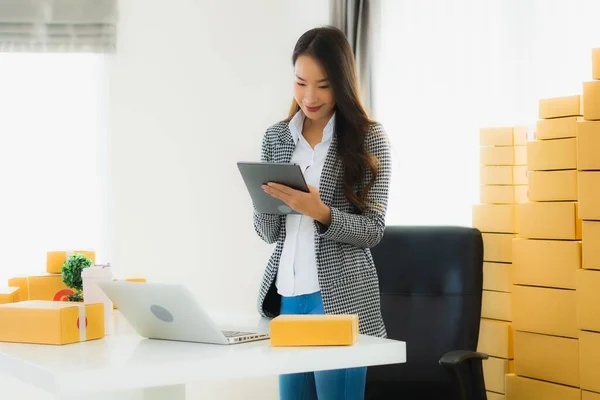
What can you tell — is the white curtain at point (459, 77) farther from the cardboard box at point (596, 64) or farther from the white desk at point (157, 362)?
the white desk at point (157, 362)

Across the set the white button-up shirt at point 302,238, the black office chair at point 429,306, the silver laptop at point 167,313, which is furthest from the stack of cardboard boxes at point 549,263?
the silver laptop at point 167,313

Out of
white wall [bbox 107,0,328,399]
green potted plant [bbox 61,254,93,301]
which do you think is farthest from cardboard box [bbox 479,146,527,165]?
green potted plant [bbox 61,254,93,301]

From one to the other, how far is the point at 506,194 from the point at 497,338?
1.64ft

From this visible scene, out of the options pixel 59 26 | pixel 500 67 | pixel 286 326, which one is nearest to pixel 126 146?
pixel 59 26

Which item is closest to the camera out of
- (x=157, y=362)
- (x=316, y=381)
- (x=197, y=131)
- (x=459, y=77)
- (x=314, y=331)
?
(x=157, y=362)

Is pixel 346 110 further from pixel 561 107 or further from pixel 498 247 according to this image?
pixel 498 247

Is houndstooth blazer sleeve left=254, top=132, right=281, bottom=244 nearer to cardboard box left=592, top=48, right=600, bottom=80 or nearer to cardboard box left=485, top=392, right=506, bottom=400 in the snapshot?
cardboard box left=592, top=48, right=600, bottom=80

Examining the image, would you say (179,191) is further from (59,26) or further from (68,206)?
(59,26)

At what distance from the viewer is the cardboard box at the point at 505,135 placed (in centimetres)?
290

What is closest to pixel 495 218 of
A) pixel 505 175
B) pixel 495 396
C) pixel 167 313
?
pixel 505 175

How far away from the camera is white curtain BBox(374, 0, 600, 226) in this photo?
2.93m

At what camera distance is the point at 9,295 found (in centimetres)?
201

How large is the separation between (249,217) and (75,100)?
38.8 inches

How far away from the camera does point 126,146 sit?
13.0 ft
